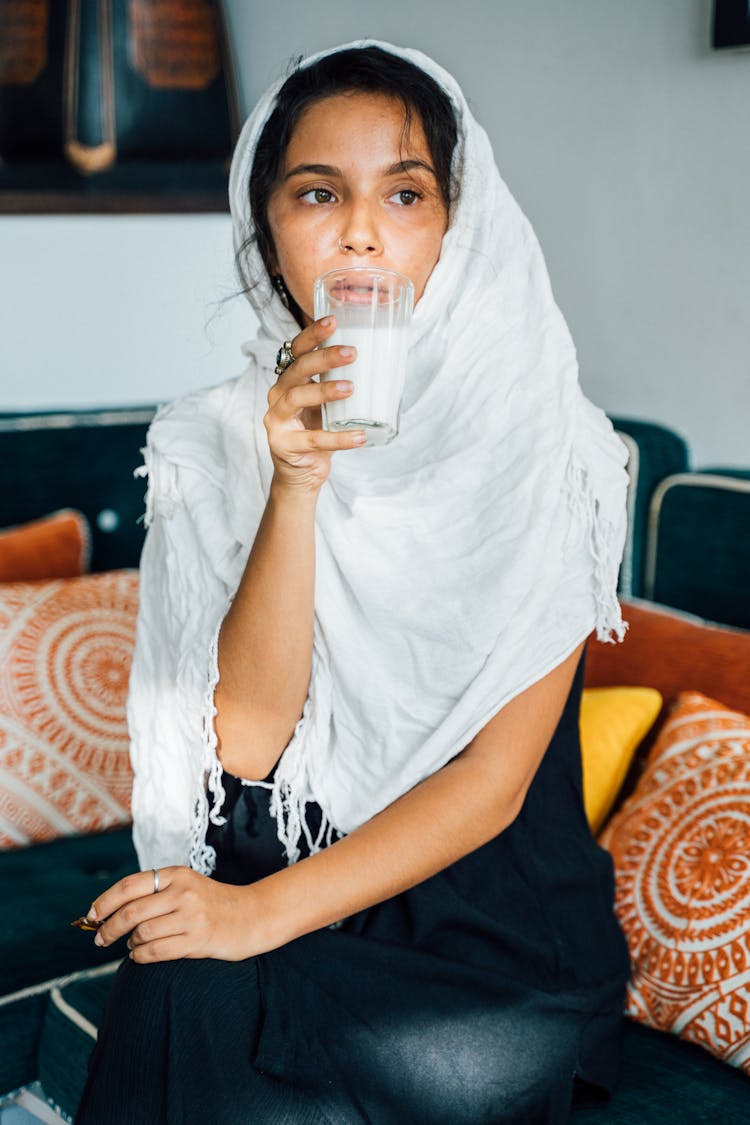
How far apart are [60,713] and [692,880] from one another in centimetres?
100

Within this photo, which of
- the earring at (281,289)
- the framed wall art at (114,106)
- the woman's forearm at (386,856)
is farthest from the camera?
the framed wall art at (114,106)

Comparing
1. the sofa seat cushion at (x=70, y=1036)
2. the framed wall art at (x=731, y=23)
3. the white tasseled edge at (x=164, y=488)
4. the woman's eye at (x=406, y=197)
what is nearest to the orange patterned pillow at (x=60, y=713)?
the sofa seat cushion at (x=70, y=1036)

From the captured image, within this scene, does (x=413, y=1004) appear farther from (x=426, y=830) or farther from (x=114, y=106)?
(x=114, y=106)

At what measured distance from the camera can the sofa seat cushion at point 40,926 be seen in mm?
1444

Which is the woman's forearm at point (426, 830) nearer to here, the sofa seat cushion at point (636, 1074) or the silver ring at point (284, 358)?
the sofa seat cushion at point (636, 1074)

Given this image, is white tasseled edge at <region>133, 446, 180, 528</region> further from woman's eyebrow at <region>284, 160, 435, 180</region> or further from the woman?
woman's eyebrow at <region>284, 160, 435, 180</region>

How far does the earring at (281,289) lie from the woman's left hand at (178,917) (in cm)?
64

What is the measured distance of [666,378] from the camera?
2043 mm

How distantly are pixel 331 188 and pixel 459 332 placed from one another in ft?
0.65

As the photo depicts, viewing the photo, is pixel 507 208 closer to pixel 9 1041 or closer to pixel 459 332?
pixel 459 332

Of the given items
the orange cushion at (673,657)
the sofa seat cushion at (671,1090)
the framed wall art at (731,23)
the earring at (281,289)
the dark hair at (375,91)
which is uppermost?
the framed wall art at (731,23)

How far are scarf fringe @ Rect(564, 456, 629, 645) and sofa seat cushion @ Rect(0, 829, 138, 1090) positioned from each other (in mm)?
818

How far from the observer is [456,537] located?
1.25 metres

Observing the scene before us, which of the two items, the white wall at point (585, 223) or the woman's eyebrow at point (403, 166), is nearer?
the woman's eyebrow at point (403, 166)
